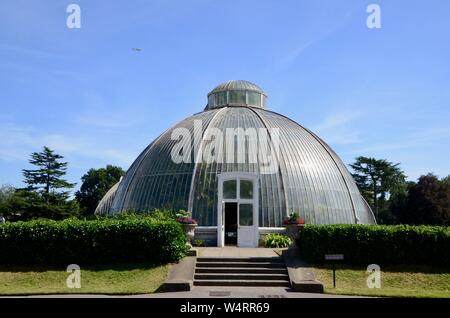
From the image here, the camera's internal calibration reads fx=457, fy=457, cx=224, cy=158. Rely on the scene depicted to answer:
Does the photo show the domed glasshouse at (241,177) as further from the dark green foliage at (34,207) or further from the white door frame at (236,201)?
the dark green foliage at (34,207)

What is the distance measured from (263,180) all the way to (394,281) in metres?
10.9

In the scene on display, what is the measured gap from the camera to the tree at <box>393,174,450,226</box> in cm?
5053

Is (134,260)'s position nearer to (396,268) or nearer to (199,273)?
(199,273)

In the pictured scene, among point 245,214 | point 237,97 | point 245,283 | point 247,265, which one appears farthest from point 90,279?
point 237,97

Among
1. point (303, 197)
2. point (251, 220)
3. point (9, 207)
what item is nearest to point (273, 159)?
point (303, 197)

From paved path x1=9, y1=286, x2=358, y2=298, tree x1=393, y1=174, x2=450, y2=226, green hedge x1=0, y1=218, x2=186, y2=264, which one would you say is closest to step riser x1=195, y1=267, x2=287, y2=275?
green hedge x1=0, y1=218, x2=186, y2=264

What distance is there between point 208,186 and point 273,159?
14.2ft

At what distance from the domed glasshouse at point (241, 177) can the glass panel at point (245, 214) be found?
0.18ft

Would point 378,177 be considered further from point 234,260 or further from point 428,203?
point 234,260

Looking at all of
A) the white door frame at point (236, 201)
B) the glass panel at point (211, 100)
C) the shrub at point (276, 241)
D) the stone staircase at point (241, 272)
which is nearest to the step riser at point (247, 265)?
the stone staircase at point (241, 272)

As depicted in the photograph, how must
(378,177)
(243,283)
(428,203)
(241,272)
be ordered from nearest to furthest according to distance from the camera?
1. (243,283)
2. (241,272)
3. (428,203)
4. (378,177)

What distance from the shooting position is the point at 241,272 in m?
17.2

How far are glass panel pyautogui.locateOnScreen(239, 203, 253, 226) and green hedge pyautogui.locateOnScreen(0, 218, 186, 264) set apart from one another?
624 centimetres

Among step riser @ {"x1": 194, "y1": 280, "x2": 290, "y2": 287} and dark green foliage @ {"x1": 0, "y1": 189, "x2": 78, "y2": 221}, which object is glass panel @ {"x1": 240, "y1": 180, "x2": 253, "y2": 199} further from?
dark green foliage @ {"x1": 0, "y1": 189, "x2": 78, "y2": 221}
